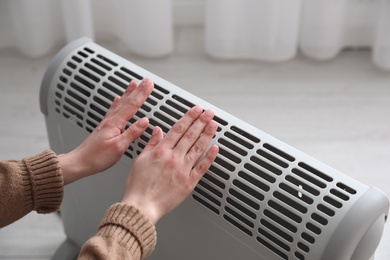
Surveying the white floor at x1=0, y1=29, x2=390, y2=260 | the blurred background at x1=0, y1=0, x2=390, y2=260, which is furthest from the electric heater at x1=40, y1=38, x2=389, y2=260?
the blurred background at x1=0, y1=0, x2=390, y2=260

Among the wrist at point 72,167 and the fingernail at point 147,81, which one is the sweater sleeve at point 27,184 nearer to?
the wrist at point 72,167

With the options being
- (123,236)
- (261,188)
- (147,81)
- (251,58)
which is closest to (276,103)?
(251,58)

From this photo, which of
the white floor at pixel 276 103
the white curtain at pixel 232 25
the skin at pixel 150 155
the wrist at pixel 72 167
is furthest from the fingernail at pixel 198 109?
the white curtain at pixel 232 25

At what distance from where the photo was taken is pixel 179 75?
6.39 ft

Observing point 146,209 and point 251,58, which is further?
point 251,58

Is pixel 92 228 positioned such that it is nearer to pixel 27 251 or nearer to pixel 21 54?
pixel 27 251

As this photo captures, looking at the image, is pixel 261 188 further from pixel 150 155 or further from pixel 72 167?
pixel 72 167

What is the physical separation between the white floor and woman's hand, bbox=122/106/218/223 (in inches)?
24.6

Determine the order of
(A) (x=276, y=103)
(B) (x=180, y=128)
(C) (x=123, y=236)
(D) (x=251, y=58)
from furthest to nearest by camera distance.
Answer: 1. (D) (x=251, y=58)
2. (A) (x=276, y=103)
3. (B) (x=180, y=128)
4. (C) (x=123, y=236)

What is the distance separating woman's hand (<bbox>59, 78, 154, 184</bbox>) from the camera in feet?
3.26

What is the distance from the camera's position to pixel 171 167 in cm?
92

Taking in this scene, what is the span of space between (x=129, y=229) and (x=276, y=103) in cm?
106

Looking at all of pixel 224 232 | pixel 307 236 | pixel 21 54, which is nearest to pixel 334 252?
pixel 307 236

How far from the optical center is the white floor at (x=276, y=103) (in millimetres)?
1625
